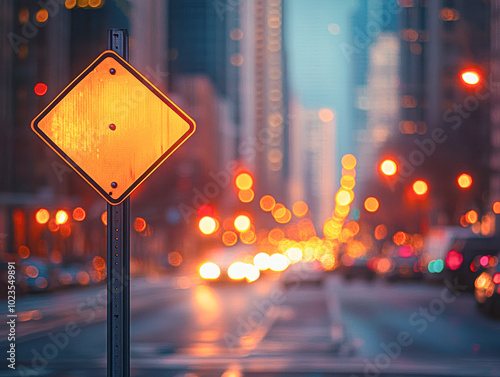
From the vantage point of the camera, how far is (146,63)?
305ft

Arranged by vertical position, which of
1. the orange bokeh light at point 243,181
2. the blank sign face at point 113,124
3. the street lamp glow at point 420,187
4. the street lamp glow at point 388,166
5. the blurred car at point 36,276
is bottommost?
the blurred car at point 36,276

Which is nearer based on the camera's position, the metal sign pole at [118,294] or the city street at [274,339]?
the metal sign pole at [118,294]

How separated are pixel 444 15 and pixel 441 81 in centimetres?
1395

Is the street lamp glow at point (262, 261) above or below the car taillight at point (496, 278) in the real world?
below

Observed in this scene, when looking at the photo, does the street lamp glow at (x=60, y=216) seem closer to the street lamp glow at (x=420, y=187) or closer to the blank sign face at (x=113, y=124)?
the street lamp glow at (x=420, y=187)

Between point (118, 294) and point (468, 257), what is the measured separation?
2851cm

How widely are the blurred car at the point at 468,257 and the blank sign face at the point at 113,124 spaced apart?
90.8 feet

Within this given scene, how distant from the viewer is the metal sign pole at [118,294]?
4.67 metres

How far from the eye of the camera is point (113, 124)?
482 cm

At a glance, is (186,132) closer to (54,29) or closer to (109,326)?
(109,326)

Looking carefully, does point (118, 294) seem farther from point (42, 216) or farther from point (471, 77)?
point (42, 216)

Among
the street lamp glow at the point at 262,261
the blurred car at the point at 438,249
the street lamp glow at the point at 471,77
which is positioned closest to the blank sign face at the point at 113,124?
the street lamp glow at the point at 471,77

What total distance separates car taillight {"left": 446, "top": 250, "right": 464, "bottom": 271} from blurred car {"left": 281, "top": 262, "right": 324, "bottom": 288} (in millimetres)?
10018

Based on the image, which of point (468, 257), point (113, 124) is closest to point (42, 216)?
point (468, 257)
